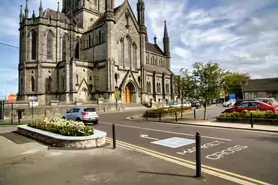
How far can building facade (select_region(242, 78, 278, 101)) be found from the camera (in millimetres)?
52125

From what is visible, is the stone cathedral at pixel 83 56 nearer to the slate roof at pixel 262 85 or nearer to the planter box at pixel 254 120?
the planter box at pixel 254 120

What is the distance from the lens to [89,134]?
26.1 ft

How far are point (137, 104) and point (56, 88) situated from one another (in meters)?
18.6

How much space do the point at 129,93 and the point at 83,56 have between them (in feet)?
51.1

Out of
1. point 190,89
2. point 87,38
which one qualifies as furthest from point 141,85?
point 190,89

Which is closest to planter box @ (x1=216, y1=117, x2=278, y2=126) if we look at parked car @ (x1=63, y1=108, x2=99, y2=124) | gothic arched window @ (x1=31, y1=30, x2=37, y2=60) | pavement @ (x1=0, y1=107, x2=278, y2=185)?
pavement @ (x1=0, y1=107, x2=278, y2=185)

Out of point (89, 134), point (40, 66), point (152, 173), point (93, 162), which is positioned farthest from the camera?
point (40, 66)

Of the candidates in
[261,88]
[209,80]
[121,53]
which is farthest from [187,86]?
[261,88]

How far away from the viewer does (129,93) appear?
1729 inches

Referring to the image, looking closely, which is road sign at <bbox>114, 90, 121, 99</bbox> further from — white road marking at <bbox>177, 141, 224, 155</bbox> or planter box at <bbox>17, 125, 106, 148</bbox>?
white road marking at <bbox>177, 141, 224, 155</bbox>

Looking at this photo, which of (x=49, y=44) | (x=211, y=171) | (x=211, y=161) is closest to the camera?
(x=211, y=171)

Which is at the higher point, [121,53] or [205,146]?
[121,53]

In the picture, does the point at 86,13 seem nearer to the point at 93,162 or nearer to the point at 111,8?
the point at 111,8

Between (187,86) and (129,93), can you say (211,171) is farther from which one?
(129,93)
